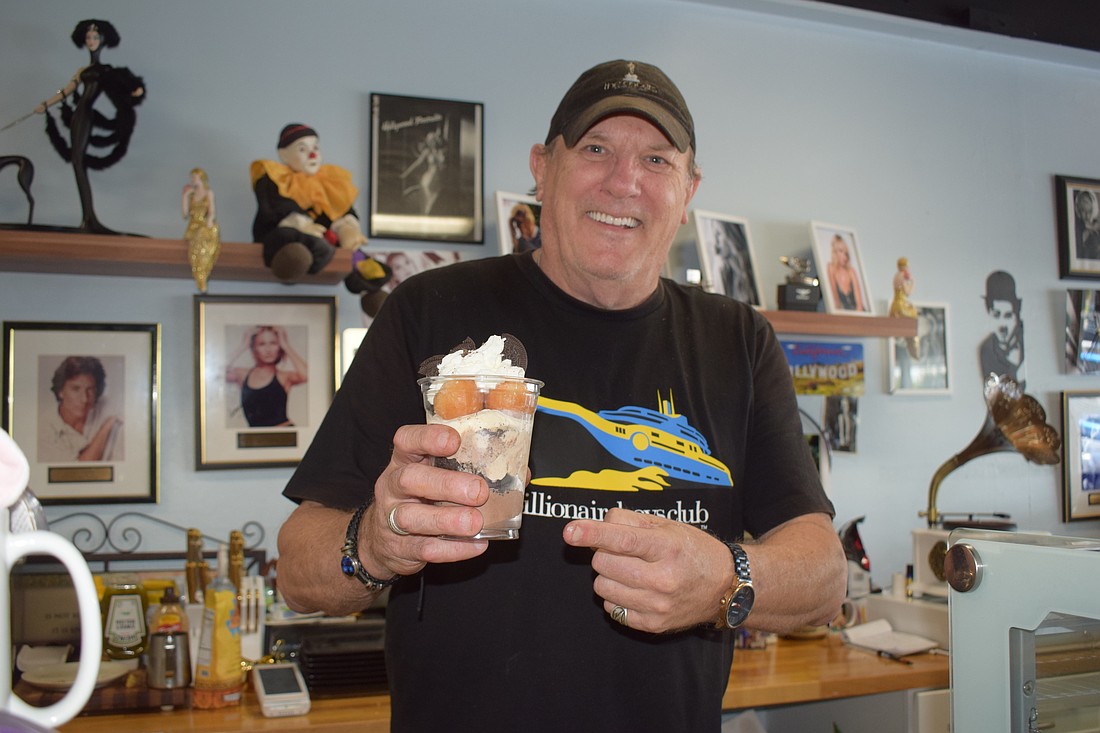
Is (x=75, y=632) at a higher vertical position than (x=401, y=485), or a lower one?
lower

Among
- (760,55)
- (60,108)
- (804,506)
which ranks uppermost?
(760,55)

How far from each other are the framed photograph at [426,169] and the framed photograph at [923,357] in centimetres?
178

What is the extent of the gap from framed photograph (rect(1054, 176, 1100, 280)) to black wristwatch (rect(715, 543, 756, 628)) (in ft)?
11.4

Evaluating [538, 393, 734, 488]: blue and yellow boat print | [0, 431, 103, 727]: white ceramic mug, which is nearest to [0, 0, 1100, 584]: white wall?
[538, 393, 734, 488]: blue and yellow boat print

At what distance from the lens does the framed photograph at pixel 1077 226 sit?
3998mm

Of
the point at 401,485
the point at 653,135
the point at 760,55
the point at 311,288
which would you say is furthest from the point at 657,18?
the point at 401,485


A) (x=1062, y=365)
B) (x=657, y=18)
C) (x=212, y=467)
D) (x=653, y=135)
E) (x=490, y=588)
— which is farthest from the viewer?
(x=1062, y=365)

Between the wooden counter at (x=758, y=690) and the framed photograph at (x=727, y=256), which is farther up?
the framed photograph at (x=727, y=256)

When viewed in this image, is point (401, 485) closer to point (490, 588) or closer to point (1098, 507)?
point (490, 588)

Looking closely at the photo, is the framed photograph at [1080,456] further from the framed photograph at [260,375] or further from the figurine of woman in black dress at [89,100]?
the figurine of woman in black dress at [89,100]

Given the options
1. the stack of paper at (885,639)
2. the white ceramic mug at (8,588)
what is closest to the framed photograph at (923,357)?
the stack of paper at (885,639)

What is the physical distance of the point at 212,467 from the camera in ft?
8.98

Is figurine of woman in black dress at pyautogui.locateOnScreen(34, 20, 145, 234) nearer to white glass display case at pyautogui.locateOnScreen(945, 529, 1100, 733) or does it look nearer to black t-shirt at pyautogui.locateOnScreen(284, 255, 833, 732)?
black t-shirt at pyautogui.locateOnScreen(284, 255, 833, 732)

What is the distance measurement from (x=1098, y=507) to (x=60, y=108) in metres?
4.31
